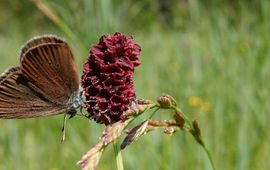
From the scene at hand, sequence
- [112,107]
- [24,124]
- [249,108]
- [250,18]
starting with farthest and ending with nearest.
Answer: [24,124] → [250,18] → [249,108] → [112,107]

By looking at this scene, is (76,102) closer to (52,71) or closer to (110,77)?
(52,71)

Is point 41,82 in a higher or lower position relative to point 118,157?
higher

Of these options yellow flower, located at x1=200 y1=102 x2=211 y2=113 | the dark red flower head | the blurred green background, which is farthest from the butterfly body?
yellow flower, located at x1=200 y1=102 x2=211 y2=113

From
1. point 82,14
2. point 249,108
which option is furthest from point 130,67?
point 249,108

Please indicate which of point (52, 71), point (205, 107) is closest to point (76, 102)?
point (52, 71)

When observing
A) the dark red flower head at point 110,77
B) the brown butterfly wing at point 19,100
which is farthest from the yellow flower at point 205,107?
the dark red flower head at point 110,77

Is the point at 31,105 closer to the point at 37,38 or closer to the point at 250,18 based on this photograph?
the point at 37,38

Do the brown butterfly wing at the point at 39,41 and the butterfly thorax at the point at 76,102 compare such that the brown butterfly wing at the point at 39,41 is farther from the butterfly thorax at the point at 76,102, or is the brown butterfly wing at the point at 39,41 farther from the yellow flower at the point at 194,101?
the yellow flower at the point at 194,101
